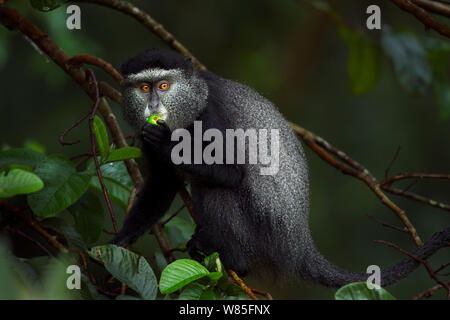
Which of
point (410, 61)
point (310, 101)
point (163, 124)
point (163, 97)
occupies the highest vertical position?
point (310, 101)

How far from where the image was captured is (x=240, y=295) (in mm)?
2316

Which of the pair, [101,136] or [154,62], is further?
[154,62]

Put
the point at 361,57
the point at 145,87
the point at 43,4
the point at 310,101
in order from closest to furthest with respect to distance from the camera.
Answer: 1. the point at 43,4
2. the point at 145,87
3. the point at 361,57
4. the point at 310,101

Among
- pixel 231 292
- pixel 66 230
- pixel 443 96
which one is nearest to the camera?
pixel 231 292

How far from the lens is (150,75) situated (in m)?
3.34

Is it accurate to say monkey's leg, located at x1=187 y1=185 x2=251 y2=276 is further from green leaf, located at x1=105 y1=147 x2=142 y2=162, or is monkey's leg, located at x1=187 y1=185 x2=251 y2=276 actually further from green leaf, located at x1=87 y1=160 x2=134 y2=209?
green leaf, located at x1=105 y1=147 x2=142 y2=162

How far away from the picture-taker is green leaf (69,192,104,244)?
3.06 metres

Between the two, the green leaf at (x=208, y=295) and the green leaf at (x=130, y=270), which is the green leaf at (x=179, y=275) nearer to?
the green leaf at (x=208, y=295)

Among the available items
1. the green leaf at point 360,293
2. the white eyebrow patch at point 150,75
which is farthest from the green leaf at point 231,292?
the white eyebrow patch at point 150,75

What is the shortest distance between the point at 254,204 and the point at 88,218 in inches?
42.1

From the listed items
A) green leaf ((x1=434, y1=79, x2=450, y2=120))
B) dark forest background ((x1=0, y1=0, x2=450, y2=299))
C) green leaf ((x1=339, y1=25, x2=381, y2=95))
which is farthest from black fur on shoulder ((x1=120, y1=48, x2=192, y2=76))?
dark forest background ((x1=0, y1=0, x2=450, y2=299))

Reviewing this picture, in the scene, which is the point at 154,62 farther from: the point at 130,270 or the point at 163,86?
the point at 130,270

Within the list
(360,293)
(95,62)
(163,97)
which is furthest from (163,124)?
(360,293)
